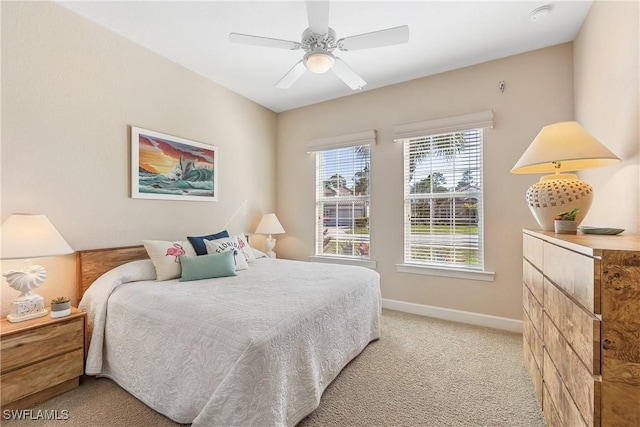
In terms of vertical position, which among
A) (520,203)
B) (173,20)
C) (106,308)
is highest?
(173,20)

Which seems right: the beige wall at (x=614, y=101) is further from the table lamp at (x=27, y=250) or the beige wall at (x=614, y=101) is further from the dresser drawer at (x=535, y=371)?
the table lamp at (x=27, y=250)

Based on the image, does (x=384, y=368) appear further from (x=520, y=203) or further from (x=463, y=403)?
(x=520, y=203)

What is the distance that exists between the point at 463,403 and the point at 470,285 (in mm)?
1514

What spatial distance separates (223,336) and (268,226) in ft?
8.00

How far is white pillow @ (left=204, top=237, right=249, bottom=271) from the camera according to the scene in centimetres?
273

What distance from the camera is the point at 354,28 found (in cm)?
243

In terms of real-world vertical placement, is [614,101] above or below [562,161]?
above

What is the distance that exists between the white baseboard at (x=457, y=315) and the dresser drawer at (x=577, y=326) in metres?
1.71

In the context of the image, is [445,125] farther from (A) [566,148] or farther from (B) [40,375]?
(B) [40,375]

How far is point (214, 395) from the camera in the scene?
4.36 feet

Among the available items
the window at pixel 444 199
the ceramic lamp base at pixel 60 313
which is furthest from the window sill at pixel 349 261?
the ceramic lamp base at pixel 60 313

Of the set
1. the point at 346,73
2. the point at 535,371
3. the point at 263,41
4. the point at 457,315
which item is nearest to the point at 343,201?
the point at 346,73

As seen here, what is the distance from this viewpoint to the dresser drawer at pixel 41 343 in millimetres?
1613

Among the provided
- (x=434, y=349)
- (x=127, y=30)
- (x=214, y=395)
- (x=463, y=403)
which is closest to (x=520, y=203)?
(x=434, y=349)
